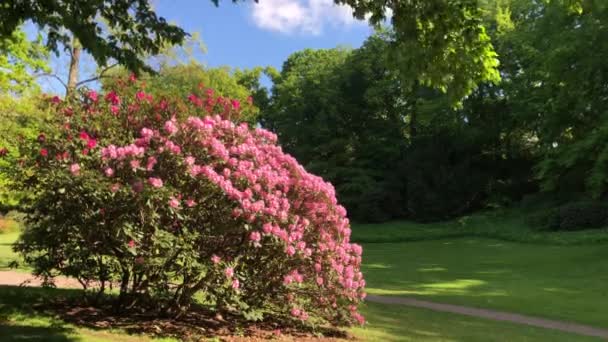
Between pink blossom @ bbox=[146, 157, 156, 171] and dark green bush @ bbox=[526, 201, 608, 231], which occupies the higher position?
dark green bush @ bbox=[526, 201, 608, 231]

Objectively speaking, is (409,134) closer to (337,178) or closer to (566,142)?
(337,178)

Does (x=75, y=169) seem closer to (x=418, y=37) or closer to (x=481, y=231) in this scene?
(x=418, y=37)

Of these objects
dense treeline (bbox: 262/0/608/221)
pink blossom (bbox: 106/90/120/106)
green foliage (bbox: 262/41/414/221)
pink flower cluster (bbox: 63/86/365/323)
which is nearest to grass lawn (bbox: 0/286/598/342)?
pink flower cluster (bbox: 63/86/365/323)

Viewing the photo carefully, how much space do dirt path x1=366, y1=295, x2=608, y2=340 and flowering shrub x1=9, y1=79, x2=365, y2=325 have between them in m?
4.22

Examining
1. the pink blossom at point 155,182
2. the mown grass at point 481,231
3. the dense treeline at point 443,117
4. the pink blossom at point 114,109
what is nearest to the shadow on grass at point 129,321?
the pink blossom at point 155,182

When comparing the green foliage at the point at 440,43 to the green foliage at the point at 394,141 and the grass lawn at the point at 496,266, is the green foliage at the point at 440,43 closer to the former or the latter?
the grass lawn at the point at 496,266

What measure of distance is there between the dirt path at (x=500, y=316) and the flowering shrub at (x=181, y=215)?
4.22 metres

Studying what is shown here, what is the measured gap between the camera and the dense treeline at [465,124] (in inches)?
945

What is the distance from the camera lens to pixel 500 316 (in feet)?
36.0

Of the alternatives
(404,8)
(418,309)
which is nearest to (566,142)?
(418,309)

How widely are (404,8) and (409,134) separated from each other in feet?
133

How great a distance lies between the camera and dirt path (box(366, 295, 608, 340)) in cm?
980

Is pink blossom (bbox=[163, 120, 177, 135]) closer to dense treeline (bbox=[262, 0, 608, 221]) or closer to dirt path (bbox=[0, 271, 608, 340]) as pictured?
dirt path (bbox=[0, 271, 608, 340])

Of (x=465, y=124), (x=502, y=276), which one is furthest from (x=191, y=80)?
(x=465, y=124)
